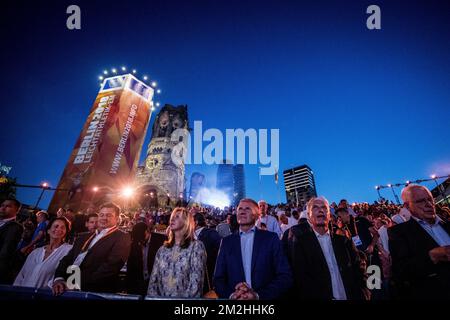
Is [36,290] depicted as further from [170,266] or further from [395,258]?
[395,258]

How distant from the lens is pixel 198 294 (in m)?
2.83

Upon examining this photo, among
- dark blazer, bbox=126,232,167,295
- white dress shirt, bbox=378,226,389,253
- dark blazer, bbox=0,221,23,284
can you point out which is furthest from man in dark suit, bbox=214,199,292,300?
white dress shirt, bbox=378,226,389,253

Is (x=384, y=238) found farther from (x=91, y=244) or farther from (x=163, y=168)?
(x=163, y=168)

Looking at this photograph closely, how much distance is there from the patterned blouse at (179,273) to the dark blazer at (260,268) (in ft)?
0.93

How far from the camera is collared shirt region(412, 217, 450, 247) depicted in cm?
264

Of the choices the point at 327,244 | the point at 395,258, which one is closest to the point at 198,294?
the point at 327,244

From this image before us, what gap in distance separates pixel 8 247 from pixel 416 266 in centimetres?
630

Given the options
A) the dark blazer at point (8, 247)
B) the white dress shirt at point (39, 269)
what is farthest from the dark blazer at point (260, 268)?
the dark blazer at point (8, 247)

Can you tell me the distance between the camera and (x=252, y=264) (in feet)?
9.37

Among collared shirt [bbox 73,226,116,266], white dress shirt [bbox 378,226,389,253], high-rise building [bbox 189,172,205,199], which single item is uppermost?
high-rise building [bbox 189,172,205,199]

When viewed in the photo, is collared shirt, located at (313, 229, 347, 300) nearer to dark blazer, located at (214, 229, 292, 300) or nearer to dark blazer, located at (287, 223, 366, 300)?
dark blazer, located at (287, 223, 366, 300)

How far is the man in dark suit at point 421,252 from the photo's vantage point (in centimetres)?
240

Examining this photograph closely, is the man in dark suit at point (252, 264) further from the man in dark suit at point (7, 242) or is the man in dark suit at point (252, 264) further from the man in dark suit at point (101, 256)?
the man in dark suit at point (7, 242)
